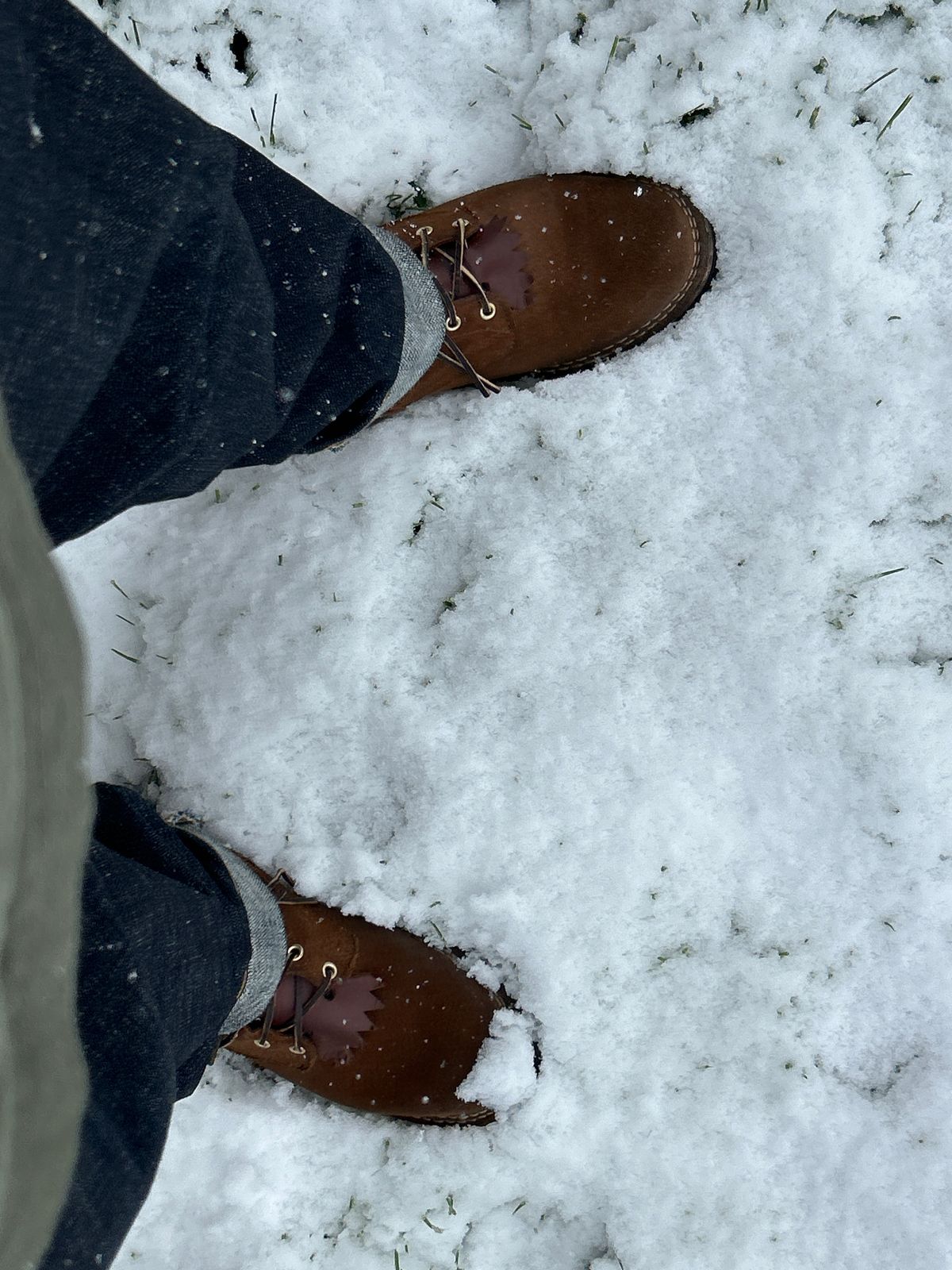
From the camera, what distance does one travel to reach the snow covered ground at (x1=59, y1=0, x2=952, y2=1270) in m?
1.51

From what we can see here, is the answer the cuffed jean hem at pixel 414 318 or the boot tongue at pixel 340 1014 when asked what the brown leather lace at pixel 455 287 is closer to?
the cuffed jean hem at pixel 414 318

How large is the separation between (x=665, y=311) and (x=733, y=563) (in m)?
0.42

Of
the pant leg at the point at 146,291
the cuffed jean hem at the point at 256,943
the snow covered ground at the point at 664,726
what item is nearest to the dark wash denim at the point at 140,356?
the pant leg at the point at 146,291

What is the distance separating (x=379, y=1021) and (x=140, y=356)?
3.48 ft

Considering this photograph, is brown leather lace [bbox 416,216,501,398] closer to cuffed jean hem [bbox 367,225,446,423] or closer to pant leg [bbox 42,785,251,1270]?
cuffed jean hem [bbox 367,225,446,423]

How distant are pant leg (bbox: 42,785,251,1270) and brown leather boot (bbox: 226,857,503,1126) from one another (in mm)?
323

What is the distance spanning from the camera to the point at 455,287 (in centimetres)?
152

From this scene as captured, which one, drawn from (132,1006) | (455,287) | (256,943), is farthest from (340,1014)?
(455,287)

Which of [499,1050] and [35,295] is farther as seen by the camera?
[499,1050]

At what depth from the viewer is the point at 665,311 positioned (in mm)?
1542

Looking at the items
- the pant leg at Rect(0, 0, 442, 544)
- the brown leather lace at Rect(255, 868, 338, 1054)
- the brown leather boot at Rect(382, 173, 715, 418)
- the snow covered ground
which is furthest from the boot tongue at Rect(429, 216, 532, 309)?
the brown leather lace at Rect(255, 868, 338, 1054)

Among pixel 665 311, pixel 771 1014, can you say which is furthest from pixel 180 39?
pixel 771 1014

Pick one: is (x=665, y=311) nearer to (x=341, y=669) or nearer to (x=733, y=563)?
(x=733, y=563)

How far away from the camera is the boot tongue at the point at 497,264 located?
5.01ft
